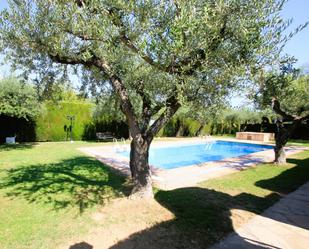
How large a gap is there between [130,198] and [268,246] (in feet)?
12.5

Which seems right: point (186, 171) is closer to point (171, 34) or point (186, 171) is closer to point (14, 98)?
point (171, 34)

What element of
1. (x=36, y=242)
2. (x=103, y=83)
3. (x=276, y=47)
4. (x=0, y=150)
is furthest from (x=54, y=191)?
Result: (x=0, y=150)

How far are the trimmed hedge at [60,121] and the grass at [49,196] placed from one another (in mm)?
7775

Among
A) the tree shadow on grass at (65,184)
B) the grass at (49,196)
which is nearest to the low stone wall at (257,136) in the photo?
the grass at (49,196)

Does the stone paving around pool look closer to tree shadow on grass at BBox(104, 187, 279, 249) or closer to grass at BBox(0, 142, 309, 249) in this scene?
grass at BBox(0, 142, 309, 249)

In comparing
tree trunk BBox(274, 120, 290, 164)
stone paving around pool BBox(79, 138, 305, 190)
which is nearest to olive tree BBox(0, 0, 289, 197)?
stone paving around pool BBox(79, 138, 305, 190)

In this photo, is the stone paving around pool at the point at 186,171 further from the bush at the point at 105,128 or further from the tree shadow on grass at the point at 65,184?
the bush at the point at 105,128

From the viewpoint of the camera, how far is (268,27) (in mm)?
6078

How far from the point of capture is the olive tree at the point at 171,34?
18.8 ft

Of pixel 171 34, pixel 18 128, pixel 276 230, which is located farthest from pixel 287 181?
pixel 18 128

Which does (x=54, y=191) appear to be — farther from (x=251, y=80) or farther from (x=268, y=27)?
(x=268, y=27)

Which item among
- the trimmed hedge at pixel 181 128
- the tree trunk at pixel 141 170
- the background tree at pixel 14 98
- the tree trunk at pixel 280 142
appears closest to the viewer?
the tree trunk at pixel 141 170

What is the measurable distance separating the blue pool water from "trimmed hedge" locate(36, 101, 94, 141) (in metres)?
7.33

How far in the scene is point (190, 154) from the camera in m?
21.2
